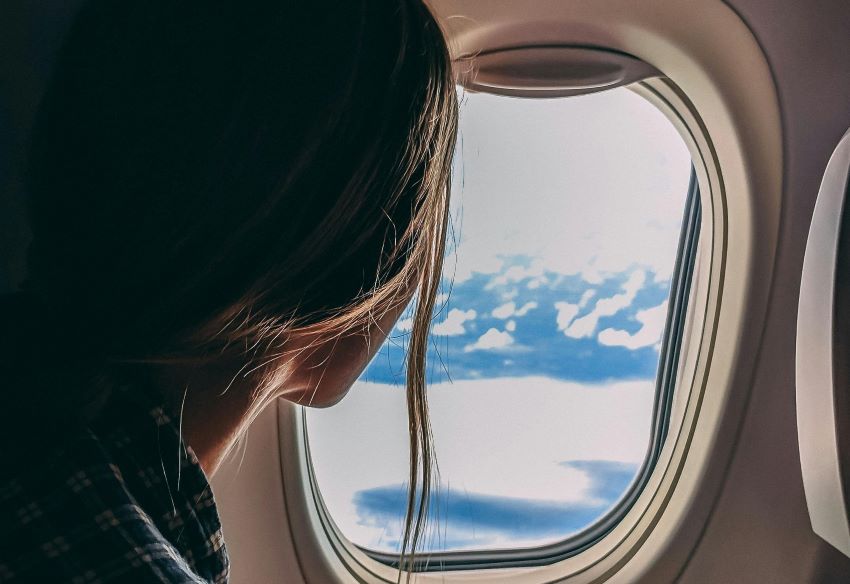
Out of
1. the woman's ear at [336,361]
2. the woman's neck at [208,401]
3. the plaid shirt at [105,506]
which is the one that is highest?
the woman's ear at [336,361]

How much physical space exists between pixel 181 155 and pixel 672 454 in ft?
4.06

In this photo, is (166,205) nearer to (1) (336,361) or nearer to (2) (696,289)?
(1) (336,361)

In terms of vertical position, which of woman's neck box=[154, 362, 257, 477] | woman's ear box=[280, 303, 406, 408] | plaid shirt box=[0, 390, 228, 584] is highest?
woman's ear box=[280, 303, 406, 408]

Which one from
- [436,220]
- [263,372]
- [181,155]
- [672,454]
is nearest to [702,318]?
[672,454]

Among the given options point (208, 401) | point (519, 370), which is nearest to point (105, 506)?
point (208, 401)

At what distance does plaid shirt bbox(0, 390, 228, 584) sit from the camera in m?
0.40

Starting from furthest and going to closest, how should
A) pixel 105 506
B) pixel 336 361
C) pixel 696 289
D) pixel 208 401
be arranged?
pixel 696 289 < pixel 336 361 < pixel 208 401 < pixel 105 506

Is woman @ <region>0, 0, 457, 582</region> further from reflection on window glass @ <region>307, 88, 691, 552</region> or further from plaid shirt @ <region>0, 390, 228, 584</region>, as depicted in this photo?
reflection on window glass @ <region>307, 88, 691, 552</region>

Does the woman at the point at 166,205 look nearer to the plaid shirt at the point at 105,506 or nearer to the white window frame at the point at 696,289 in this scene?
the plaid shirt at the point at 105,506

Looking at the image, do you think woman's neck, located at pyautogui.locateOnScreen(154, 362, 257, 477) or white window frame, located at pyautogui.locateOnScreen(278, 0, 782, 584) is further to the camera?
white window frame, located at pyautogui.locateOnScreen(278, 0, 782, 584)

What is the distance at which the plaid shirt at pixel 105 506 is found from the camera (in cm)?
40

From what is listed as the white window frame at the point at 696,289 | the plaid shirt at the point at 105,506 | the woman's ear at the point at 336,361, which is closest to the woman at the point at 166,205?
the plaid shirt at the point at 105,506

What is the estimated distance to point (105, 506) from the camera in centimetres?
43

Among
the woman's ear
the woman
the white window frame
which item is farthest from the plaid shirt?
the white window frame
